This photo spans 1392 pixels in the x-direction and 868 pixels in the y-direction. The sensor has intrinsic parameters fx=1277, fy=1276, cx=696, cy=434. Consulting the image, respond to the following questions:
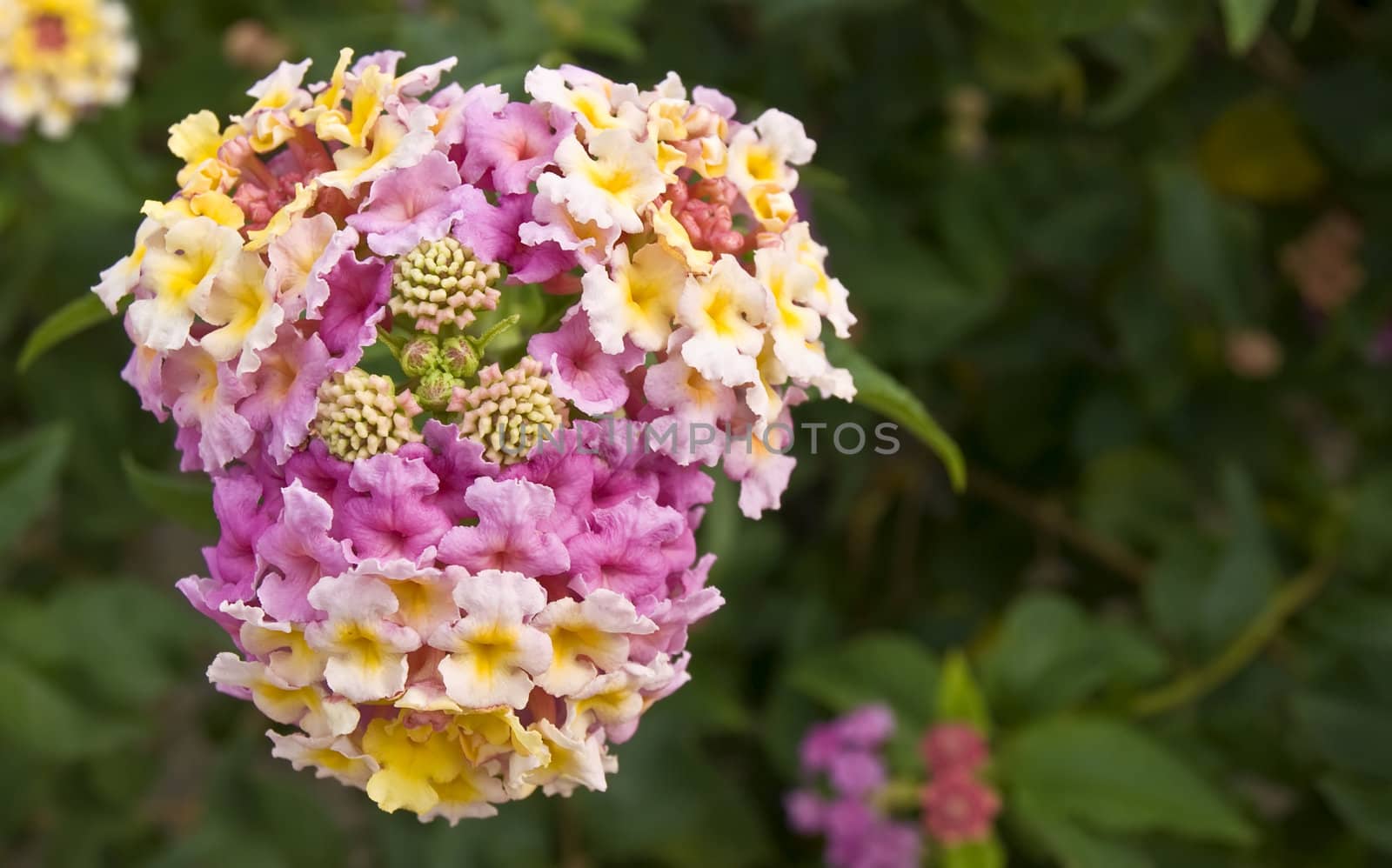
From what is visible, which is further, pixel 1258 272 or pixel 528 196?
pixel 1258 272

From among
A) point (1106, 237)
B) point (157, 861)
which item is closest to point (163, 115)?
point (157, 861)

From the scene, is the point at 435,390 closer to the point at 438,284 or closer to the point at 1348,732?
the point at 438,284

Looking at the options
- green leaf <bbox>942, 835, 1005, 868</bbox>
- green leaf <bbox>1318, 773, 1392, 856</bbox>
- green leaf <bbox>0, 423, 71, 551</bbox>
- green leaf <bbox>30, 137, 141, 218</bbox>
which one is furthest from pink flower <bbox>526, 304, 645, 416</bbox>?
green leaf <bbox>1318, 773, 1392, 856</bbox>

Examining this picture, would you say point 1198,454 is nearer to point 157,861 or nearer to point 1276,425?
point 1276,425

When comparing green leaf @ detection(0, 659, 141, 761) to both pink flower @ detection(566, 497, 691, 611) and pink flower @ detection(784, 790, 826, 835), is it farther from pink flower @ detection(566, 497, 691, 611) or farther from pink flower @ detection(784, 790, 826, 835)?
pink flower @ detection(566, 497, 691, 611)

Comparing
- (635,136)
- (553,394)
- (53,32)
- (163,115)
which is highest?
(635,136)

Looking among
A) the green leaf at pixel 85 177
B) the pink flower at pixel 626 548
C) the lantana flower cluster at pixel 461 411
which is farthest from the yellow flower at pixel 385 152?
the green leaf at pixel 85 177

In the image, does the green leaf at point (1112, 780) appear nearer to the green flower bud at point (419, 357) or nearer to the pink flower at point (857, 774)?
the pink flower at point (857, 774)

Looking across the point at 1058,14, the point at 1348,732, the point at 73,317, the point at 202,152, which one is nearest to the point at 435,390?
the point at 202,152
